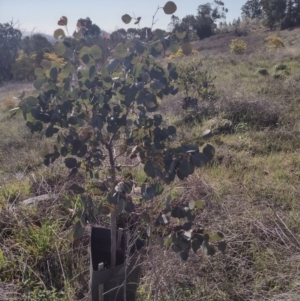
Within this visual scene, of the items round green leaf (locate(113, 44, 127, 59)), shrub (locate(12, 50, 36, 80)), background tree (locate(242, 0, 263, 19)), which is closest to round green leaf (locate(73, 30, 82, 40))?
round green leaf (locate(113, 44, 127, 59))

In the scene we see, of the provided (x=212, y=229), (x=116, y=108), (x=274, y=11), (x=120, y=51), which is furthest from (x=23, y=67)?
(x=120, y=51)

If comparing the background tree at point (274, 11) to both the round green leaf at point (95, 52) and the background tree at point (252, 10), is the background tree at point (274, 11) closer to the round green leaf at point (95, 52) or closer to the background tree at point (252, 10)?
the background tree at point (252, 10)

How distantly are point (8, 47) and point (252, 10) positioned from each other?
70.8 ft

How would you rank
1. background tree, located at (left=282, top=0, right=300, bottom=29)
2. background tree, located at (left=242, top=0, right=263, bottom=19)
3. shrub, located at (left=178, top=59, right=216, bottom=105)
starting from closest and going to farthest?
shrub, located at (left=178, top=59, right=216, bottom=105) < background tree, located at (left=282, top=0, right=300, bottom=29) < background tree, located at (left=242, top=0, right=263, bottom=19)

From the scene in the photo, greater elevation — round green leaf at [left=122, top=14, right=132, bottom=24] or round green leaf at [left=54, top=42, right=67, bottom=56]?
round green leaf at [left=122, top=14, right=132, bottom=24]

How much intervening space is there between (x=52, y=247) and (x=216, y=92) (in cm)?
489

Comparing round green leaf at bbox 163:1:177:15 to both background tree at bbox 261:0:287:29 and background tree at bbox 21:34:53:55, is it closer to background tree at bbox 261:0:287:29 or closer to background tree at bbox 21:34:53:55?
background tree at bbox 21:34:53:55

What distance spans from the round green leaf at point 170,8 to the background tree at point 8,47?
78.5ft

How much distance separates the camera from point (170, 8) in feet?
4.06

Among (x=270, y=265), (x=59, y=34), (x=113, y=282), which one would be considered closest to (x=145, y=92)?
(x=59, y=34)

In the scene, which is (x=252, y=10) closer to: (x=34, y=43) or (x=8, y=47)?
(x=34, y=43)

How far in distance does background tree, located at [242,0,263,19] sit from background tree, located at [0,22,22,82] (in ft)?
64.6

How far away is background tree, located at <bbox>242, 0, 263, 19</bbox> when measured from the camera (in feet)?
97.6

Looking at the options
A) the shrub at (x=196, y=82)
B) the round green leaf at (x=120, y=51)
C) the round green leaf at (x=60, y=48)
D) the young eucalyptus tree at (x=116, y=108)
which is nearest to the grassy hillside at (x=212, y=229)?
the young eucalyptus tree at (x=116, y=108)
